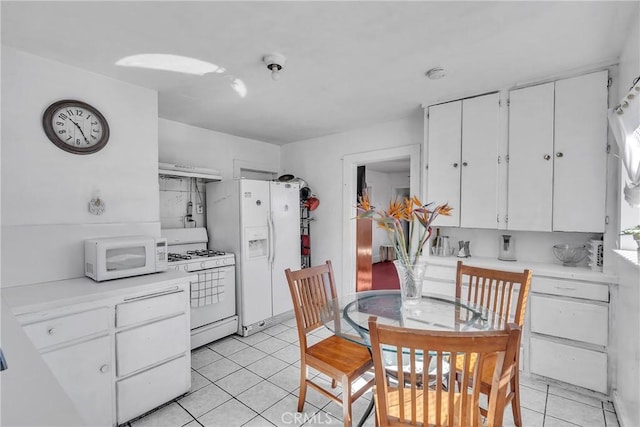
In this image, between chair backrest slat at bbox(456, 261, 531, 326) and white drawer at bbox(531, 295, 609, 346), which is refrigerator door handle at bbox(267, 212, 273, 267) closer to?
chair backrest slat at bbox(456, 261, 531, 326)

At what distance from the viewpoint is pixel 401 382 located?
1159 millimetres

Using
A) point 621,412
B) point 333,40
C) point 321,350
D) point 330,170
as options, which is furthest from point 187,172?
point 621,412

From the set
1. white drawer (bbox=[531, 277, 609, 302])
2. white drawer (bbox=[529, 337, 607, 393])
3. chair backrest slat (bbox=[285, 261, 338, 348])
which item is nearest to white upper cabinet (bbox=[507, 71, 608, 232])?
white drawer (bbox=[531, 277, 609, 302])

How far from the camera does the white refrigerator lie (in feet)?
11.4

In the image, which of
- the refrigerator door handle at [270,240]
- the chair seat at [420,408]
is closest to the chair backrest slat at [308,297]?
the chair seat at [420,408]

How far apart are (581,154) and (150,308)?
3382 mm

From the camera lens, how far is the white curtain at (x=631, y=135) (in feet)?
5.13

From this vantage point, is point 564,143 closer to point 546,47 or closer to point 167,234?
point 546,47

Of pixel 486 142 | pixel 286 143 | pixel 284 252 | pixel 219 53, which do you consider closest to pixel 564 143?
pixel 486 142

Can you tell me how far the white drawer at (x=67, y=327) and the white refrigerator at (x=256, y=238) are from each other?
1.65 metres

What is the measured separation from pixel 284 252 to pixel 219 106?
6.15 ft

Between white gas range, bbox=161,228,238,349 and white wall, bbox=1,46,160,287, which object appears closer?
white wall, bbox=1,46,160,287

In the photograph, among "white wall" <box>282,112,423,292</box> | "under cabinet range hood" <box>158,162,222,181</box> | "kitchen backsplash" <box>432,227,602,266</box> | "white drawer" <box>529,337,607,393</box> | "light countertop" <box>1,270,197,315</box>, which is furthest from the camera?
"white wall" <box>282,112,423,292</box>

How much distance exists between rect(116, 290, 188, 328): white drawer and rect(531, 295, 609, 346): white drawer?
276 centimetres
